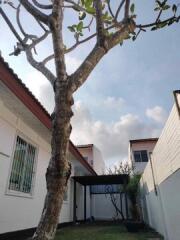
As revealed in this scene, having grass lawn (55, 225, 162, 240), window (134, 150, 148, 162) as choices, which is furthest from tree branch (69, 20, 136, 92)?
window (134, 150, 148, 162)

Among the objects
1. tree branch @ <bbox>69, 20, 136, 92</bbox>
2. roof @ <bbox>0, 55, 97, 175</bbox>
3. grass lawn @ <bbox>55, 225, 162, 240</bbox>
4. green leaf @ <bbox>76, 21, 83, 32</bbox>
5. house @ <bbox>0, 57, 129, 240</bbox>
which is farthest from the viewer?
grass lawn @ <bbox>55, 225, 162, 240</bbox>

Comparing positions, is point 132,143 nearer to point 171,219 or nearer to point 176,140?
point 171,219

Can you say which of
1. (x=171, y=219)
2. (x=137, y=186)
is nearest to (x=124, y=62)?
(x=171, y=219)

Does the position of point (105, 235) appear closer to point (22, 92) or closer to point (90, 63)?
point (22, 92)

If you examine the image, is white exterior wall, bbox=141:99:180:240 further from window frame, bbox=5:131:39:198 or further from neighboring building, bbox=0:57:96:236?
window frame, bbox=5:131:39:198

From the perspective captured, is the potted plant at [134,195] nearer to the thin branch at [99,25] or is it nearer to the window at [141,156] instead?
the thin branch at [99,25]

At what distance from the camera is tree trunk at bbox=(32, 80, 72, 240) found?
1.48 metres

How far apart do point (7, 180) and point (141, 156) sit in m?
15.7

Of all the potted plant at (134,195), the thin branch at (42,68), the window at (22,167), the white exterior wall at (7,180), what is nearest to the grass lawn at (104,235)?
the white exterior wall at (7,180)

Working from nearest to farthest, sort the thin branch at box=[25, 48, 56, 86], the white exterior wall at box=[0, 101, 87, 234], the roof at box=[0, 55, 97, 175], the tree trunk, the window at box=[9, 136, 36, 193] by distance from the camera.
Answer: the tree trunk → the thin branch at box=[25, 48, 56, 86] → the roof at box=[0, 55, 97, 175] → the white exterior wall at box=[0, 101, 87, 234] → the window at box=[9, 136, 36, 193]

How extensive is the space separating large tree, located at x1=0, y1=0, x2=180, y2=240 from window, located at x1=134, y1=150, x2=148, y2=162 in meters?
16.4

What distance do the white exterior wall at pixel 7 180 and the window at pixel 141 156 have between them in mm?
13534

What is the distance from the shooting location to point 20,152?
548cm

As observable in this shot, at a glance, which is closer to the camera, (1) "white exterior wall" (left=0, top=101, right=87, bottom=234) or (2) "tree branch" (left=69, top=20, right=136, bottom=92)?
(2) "tree branch" (left=69, top=20, right=136, bottom=92)
